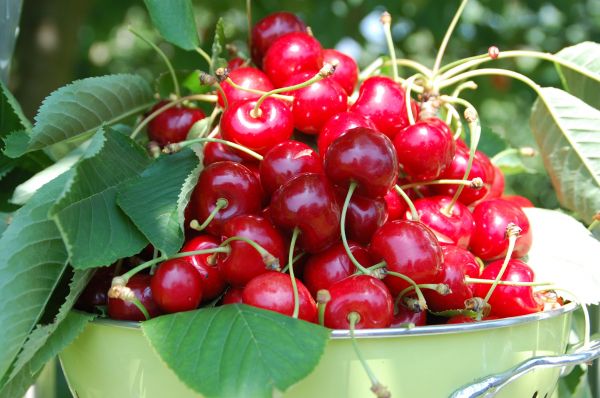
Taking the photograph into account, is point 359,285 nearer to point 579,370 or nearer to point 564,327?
point 564,327

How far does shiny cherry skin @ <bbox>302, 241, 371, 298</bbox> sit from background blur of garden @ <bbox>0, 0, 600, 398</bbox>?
103 centimetres

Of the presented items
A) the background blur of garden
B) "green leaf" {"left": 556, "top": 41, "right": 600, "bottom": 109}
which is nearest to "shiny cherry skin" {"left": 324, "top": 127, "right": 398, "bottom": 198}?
"green leaf" {"left": 556, "top": 41, "right": 600, "bottom": 109}

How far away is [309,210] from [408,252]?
3.2 inches

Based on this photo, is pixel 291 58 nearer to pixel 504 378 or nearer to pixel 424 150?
pixel 424 150

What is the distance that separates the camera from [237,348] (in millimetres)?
475

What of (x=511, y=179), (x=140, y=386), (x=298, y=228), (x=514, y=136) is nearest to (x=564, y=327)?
(x=298, y=228)

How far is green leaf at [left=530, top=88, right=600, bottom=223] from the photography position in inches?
29.9

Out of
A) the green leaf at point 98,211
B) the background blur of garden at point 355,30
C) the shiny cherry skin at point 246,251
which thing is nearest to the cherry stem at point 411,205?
the shiny cherry skin at point 246,251

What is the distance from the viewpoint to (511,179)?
1.11m

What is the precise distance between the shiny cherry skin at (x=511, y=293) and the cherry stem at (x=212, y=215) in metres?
0.23

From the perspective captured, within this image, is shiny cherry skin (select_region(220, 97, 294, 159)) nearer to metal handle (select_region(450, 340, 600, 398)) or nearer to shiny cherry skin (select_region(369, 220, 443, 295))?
shiny cherry skin (select_region(369, 220, 443, 295))

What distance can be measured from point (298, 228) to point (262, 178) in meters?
0.07

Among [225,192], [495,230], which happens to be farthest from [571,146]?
[225,192]

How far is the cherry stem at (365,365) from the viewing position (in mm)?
432
